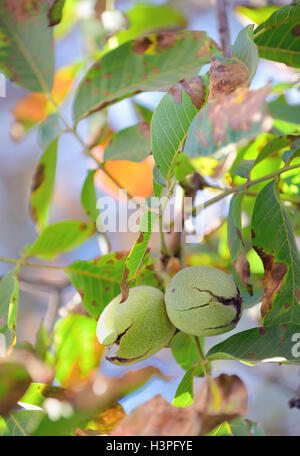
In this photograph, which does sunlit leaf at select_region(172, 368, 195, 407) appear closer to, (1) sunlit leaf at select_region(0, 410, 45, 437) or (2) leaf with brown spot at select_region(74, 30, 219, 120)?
(1) sunlit leaf at select_region(0, 410, 45, 437)

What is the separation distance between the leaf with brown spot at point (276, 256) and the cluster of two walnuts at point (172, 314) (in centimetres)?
5

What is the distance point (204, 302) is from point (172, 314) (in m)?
0.06

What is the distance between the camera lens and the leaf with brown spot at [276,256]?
71 centimetres

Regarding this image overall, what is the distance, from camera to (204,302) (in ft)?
2.23

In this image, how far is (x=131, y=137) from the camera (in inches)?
38.5

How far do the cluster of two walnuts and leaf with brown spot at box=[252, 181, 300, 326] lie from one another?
55 mm

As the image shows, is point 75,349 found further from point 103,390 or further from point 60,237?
point 103,390

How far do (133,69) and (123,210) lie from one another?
39cm

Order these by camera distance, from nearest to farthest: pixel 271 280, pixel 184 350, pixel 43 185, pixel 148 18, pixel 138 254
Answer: pixel 138 254, pixel 271 280, pixel 184 350, pixel 43 185, pixel 148 18

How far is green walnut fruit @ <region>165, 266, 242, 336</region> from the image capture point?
68 centimetres

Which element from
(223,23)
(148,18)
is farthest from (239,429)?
(148,18)

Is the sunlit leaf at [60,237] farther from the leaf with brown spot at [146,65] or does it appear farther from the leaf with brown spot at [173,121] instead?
the leaf with brown spot at [173,121]

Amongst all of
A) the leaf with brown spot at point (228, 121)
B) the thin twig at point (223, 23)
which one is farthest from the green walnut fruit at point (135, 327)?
the thin twig at point (223, 23)

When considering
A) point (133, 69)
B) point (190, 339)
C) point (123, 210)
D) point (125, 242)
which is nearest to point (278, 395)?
point (125, 242)
